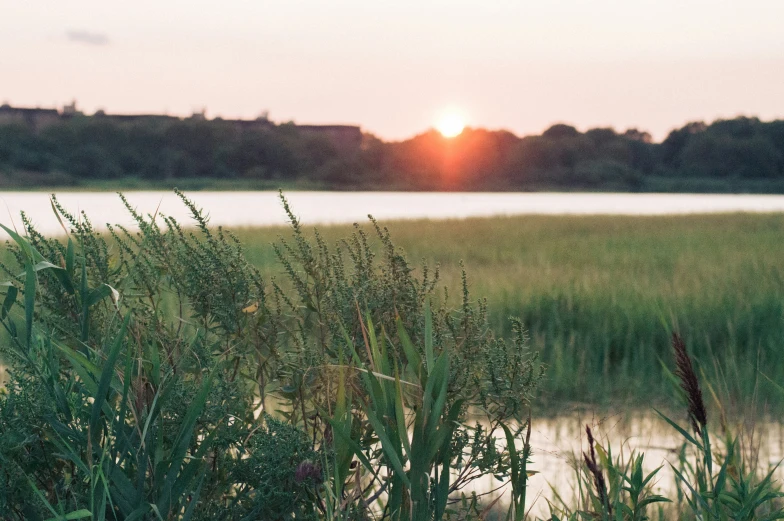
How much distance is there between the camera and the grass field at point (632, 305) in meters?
4.73

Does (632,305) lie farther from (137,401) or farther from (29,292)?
(29,292)

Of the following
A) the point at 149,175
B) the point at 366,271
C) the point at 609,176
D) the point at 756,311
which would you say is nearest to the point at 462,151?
the point at 609,176

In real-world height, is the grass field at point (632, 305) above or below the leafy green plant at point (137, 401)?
below

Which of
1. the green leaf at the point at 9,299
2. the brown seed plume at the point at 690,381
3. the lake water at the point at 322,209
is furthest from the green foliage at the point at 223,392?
the lake water at the point at 322,209

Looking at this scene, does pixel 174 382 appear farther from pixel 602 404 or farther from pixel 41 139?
pixel 41 139

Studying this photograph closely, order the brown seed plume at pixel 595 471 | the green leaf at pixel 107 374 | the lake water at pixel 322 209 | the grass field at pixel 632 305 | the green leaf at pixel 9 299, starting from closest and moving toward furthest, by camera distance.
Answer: the brown seed plume at pixel 595 471, the green leaf at pixel 107 374, the green leaf at pixel 9 299, the grass field at pixel 632 305, the lake water at pixel 322 209

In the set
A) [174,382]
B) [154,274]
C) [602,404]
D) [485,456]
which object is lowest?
[602,404]

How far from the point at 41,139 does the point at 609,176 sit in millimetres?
36012

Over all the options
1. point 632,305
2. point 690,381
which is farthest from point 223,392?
point 632,305

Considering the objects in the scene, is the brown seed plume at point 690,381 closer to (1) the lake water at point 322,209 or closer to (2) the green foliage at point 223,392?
(2) the green foliage at point 223,392

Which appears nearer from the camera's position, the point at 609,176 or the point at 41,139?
the point at 41,139

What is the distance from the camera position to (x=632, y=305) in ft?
19.3

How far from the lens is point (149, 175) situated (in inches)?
1860

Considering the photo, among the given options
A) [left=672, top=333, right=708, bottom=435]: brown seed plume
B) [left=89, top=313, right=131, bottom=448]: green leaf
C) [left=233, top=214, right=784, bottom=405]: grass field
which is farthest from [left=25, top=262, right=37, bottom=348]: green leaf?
[left=672, top=333, right=708, bottom=435]: brown seed plume
